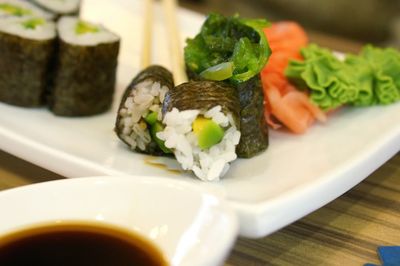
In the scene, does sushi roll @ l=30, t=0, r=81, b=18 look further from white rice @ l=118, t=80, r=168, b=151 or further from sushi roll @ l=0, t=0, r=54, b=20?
white rice @ l=118, t=80, r=168, b=151

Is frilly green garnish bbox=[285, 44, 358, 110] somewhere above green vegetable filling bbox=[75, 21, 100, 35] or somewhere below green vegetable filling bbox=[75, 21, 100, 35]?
above

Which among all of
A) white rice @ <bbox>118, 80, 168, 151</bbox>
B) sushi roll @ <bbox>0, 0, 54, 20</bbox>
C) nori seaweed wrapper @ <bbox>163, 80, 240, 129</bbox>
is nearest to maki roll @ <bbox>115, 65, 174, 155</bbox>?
white rice @ <bbox>118, 80, 168, 151</bbox>

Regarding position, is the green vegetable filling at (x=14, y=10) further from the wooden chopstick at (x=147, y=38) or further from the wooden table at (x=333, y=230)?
the wooden table at (x=333, y=230)

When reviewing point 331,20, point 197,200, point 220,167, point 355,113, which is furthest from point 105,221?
point 331,20

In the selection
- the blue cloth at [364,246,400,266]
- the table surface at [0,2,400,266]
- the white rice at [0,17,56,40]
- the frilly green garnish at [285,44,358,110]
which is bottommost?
the table surface at [0,2,400,266]

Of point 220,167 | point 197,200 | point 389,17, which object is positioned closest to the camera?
point 197,200

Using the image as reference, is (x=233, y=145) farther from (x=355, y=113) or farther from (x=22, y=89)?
(x=22, y=89)

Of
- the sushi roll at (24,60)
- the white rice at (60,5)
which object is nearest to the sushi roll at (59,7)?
the white rice at (60,5)
